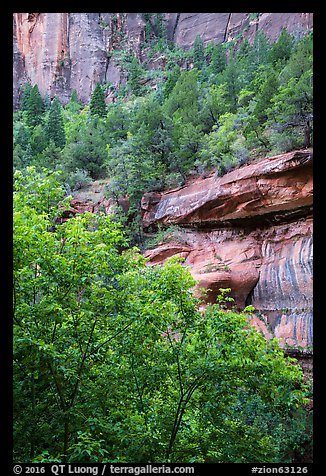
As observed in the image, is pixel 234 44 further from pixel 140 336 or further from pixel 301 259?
pixel 140 336

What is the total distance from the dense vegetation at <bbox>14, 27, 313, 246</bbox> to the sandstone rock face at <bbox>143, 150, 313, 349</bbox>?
137 centimetres

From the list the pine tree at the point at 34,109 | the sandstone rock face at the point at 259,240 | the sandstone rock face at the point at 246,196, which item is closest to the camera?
the sandstone rock face at the point at 259,240

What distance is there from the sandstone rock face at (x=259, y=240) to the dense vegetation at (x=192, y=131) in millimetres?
1371

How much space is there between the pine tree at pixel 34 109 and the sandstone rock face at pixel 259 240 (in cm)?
1895

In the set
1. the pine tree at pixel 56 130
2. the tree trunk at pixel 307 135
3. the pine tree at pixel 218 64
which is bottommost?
the tree trunk at pixel 307 135

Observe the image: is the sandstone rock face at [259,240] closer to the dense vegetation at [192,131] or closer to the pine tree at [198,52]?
the dense vegetation at [192,131]

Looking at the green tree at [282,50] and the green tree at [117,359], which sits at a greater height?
the green tree at [282,50]

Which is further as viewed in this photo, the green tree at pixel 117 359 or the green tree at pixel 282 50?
the green tree at pixel 282 50

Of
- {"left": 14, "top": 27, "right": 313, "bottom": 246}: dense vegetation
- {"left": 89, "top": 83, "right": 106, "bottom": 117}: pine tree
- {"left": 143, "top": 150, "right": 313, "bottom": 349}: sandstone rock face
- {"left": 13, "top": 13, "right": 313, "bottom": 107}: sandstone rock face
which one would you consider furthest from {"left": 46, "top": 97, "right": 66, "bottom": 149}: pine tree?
{"left": 13, "top": 13, "right": 313, "bottom": 107}: sandstone rock face

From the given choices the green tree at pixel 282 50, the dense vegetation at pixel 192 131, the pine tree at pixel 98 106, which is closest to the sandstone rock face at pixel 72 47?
the pine tree at pixel 98 106

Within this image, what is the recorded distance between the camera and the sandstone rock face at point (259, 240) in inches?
493

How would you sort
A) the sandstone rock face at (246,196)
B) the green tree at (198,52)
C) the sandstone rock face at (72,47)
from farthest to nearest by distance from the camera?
the sandstone rock face at (72,47), the green tree at (198,52), the sandstone rock face at (246,196)

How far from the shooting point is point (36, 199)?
5094 mm

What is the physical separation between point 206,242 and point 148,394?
11.1m
